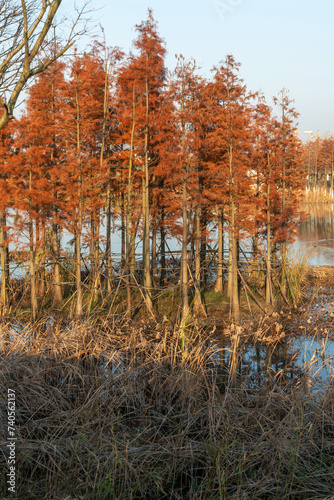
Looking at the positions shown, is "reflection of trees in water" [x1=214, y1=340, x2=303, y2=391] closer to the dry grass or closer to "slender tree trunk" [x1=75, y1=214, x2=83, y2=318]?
the dry grass

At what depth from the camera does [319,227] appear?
33.7 meters

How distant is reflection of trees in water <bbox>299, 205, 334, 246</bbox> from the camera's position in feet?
92.7

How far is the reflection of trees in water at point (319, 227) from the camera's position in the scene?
92.7ft

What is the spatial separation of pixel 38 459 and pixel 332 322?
8.07m

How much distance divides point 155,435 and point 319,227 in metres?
30.6

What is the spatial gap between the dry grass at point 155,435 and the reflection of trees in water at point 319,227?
18590 millimetres

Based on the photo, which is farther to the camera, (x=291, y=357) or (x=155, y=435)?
(x=291, y=357)

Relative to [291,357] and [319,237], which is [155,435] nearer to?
[291,357]

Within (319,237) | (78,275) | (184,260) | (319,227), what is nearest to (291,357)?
(184,260)

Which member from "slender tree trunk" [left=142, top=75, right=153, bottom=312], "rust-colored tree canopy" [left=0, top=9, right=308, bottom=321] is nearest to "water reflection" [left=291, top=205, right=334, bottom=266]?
"rust-colored tree canopy" [left=0, top=9, right=308, bottom=321]

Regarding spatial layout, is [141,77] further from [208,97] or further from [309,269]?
[309,269]

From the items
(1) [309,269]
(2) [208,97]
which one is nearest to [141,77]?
(2) [208,97]

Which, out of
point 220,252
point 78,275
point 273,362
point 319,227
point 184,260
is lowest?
point 273,362

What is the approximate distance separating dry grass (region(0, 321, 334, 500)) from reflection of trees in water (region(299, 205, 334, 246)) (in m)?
18.6
